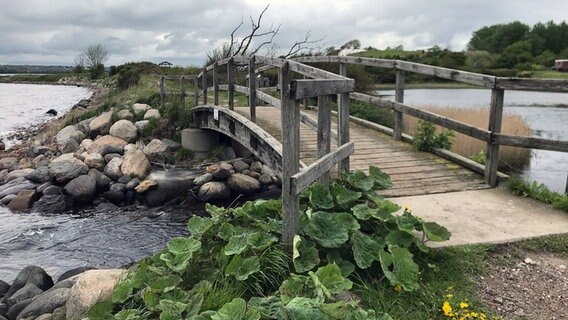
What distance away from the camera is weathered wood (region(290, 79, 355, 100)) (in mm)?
3727

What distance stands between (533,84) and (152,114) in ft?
38.7

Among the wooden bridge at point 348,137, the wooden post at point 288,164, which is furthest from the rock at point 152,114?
the wooden post at point 288,164

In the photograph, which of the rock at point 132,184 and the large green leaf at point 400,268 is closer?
the large green leaf at point 400,268

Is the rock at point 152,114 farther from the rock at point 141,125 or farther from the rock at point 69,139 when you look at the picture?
the rock at point 69,139

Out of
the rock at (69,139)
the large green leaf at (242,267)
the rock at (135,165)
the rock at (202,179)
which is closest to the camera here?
the large green leaf at (242,267)

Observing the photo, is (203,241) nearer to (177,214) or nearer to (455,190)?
(455,190)

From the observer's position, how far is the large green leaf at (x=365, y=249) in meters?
3.72

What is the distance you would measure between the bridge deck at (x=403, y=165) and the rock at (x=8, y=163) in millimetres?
8408

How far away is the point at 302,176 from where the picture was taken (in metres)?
3.81

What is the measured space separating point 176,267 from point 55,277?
425 centimetres

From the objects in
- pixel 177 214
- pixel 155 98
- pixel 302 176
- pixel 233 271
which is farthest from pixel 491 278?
pixel 155 98

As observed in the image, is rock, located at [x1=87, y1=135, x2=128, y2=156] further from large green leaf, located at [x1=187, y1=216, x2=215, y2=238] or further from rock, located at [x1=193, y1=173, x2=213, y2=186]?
large green leaf, located at [x1=187, y1=216, x2=215, y2=238]

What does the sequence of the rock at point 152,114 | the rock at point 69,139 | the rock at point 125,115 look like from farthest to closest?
the rock at point 125,115, the rock at point 152,114, the rock at point 69,139

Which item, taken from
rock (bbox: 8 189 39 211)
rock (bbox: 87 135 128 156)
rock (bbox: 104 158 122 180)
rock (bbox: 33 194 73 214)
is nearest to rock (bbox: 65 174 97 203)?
rock (bbox: 33 194 73 214)
